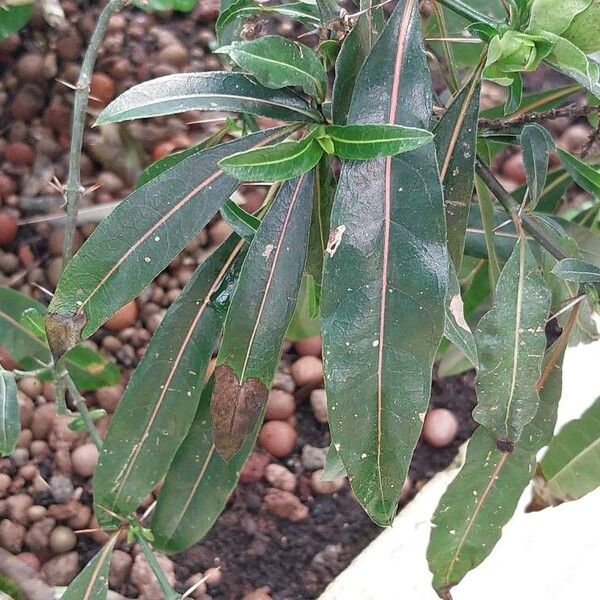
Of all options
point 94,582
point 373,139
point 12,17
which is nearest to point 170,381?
point 94,582

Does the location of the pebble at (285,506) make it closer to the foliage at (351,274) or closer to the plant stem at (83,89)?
the foliage at (351,274)

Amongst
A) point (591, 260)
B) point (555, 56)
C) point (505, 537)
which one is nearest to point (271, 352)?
point (555, 56)

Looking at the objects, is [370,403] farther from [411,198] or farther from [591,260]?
[591,260]

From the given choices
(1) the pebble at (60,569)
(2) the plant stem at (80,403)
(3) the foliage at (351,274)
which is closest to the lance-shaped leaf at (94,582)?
(3) the foliage at (351,274)

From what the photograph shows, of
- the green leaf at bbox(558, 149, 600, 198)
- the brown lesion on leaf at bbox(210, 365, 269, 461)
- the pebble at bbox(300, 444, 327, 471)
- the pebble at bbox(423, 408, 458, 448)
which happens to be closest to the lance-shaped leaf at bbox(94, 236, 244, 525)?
the brown lesion on leaf at bbox(210, 365, 269, 461)

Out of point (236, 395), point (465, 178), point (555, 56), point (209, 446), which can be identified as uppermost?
point (555, 56)

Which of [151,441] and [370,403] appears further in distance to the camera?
[151,441]

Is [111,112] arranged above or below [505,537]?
above
